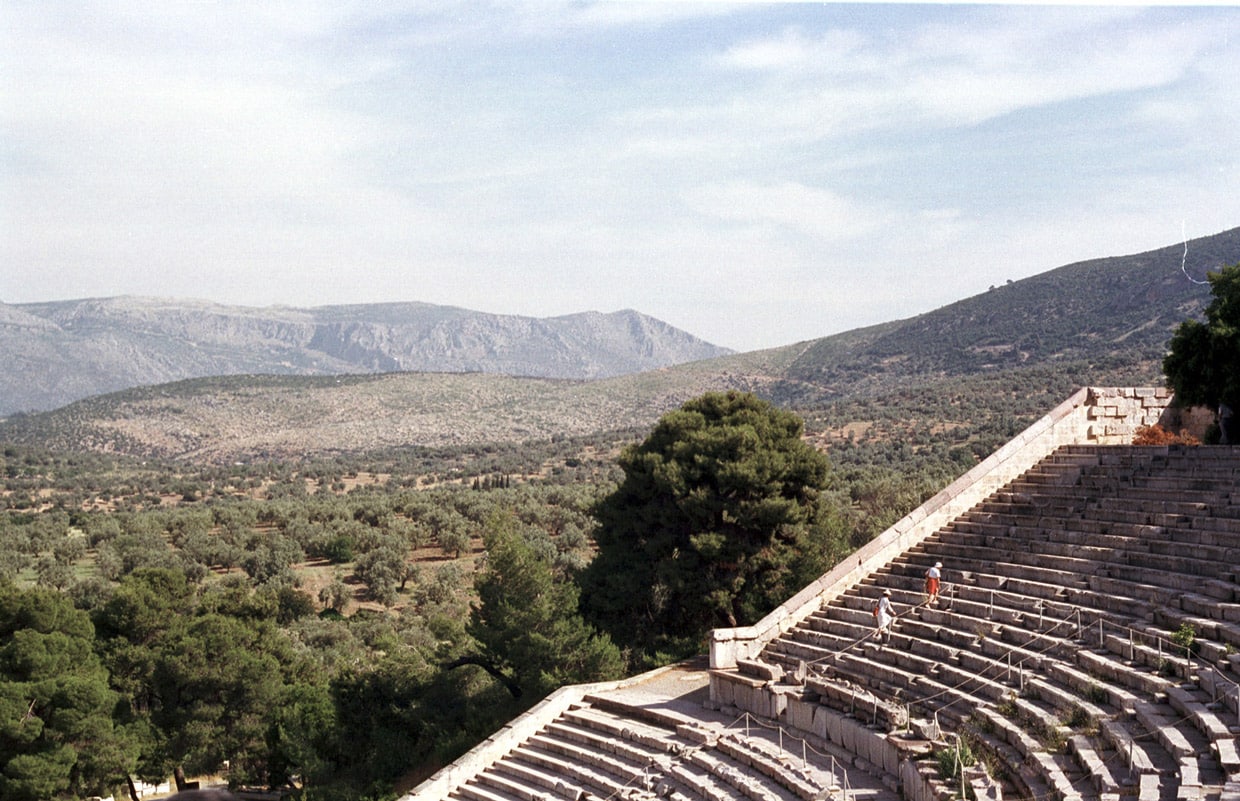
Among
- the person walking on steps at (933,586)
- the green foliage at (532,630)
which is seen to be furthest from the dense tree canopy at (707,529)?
the person walking on steps at (933,586)

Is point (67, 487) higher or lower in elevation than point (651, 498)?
lower

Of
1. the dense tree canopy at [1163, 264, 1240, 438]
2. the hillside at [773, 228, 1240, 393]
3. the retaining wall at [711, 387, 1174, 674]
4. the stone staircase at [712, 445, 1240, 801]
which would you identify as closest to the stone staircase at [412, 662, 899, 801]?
the stone staircase at [712, 445, 1240, 801]

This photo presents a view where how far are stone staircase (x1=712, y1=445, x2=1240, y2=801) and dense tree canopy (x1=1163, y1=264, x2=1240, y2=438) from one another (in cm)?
195

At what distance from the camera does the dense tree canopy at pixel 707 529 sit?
24359 mm

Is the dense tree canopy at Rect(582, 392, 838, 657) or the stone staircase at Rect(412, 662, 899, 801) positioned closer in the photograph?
the stone staircase at Rect(412, 662, 899, 801)

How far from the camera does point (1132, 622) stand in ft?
49.9

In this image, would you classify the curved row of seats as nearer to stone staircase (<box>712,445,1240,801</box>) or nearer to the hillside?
stone staircase (<box>712,445,1240,801</box>)

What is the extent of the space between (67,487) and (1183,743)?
68.9 m

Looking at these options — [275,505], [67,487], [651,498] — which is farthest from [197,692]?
[67,487]

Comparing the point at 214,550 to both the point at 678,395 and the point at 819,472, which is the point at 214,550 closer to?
the point at 819,472

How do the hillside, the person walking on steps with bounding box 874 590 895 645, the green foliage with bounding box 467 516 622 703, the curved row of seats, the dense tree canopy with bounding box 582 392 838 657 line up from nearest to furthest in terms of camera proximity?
the curved row of seats → the person walking on steps with bounding box 874 590 895 645 → the green foliage with bounding box 467 516 622 703 → the dense tree canopy with bounding box 582 392 838 657 → the hillside

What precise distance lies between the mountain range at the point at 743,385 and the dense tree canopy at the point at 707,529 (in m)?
38.5

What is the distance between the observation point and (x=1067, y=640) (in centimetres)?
1561

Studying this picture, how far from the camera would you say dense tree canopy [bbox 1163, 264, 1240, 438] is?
69.2 feet
